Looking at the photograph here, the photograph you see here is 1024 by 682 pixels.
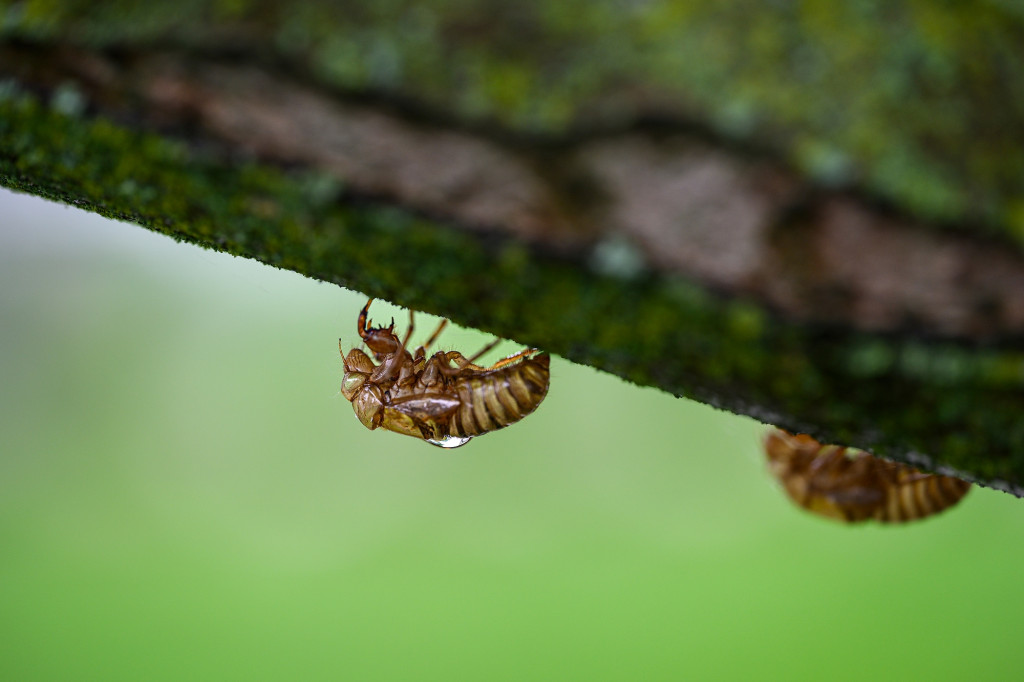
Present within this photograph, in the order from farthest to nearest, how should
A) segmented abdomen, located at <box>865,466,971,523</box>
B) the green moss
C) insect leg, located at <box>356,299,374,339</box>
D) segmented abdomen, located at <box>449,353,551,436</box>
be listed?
1. segmented abdomen, located at <box>865,466,971,523</box>
2. insect leg, located at <box>356,299,374,339</box>
3. segmented abdomen, located at <box>449,353,551,436</box>
4. the green moss

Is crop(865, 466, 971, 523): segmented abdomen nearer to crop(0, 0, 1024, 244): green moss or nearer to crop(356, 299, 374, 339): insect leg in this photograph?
crop(356, 299, 374, 339): insect leg

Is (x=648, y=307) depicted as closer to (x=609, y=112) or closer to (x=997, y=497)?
(x=609, y=112)

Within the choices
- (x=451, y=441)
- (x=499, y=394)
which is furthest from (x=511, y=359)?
(x=451, y=441)

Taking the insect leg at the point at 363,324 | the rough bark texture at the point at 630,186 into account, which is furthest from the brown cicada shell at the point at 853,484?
the rough bark texture at the point at 630,186

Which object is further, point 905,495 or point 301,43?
point 905,495

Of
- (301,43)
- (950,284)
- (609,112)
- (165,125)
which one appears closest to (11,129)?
(165,125)

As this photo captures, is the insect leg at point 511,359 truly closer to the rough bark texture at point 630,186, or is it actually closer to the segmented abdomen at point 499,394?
the segmented abdomen at point 499,394

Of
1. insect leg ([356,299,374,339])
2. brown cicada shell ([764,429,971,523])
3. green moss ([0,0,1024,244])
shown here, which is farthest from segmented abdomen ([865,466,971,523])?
green moss ([0,0,1024,244])
